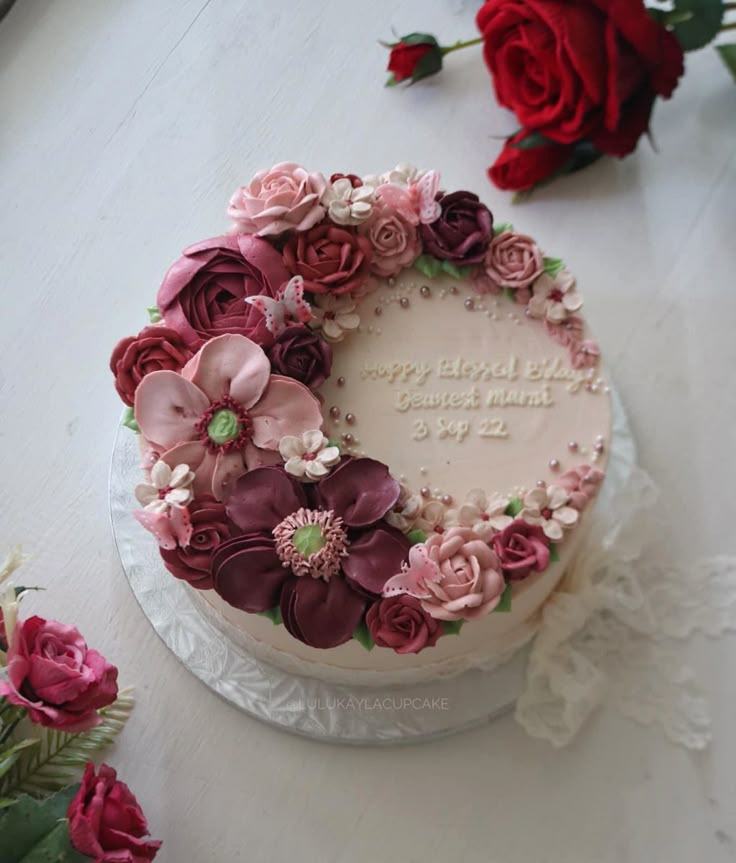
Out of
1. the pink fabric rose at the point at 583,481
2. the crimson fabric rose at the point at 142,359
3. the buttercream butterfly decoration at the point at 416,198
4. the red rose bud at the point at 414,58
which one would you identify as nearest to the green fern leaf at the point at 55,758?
the crimson fabric rose at the point at 142,359

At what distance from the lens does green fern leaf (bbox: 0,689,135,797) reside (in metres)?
1.28

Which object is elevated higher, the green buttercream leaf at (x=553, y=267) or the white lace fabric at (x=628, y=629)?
the green buttercream leaf at (x=553, y=267)

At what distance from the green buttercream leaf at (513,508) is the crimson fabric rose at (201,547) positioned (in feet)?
1.10

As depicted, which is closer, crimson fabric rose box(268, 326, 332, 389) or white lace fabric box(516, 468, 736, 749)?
crimson fabric rose box(268, 326, 332, 389)

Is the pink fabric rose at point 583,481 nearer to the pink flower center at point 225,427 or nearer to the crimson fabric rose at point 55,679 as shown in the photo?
the pink flower center at point 225,427

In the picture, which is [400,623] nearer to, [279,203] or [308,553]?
[308,553]

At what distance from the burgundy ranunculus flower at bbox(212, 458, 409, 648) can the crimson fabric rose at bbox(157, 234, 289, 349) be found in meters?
0.21

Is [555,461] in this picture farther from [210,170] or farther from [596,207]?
[210,170]

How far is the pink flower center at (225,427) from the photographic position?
1.20 meters

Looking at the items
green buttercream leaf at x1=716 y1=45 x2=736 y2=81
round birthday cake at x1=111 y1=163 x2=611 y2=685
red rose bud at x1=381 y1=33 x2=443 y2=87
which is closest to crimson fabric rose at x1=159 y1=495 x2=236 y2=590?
round birthday cake at x1=111 y1=163 x2=611 y2=685

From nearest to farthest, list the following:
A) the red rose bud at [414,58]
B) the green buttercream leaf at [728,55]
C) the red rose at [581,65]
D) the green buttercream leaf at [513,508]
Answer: the green buttercream leaf at [513,508]
the red rose at [581,65]
the green buttercream leaf at [728,55]
the red rose bud at [414,58]

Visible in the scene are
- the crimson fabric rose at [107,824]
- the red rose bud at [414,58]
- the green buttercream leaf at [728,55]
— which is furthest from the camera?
the red rose bud at [414,58]

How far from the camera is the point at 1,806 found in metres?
1.15

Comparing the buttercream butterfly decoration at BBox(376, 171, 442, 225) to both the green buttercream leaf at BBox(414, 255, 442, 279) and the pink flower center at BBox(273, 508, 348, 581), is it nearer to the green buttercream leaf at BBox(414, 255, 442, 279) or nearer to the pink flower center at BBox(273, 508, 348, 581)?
the green buttercream leaf at BBox(414, 255, 442, 279)
